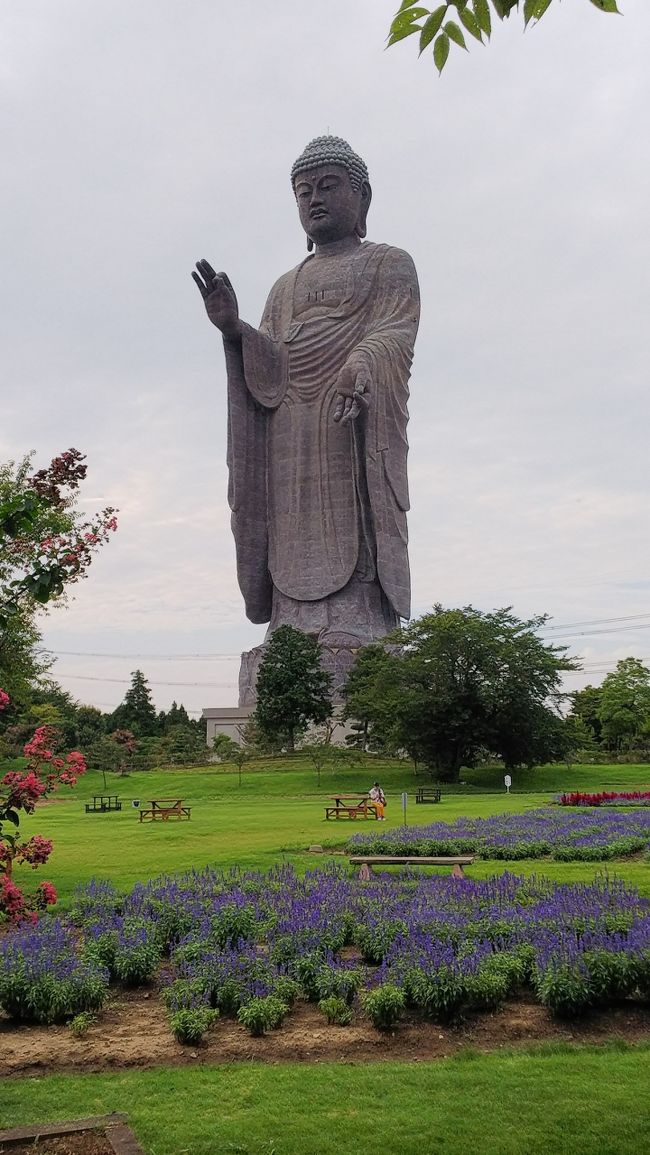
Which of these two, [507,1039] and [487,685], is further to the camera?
[487,685]

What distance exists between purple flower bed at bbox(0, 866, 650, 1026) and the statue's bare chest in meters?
34.7

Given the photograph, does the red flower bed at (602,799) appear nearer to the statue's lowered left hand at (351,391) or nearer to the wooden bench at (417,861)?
the wooden bench at (417,861)

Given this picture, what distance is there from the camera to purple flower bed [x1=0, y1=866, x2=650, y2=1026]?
6.17 metres

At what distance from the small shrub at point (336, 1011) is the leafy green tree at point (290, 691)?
27.8 m

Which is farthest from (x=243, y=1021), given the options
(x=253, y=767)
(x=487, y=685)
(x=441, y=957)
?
(x=253, y=767)

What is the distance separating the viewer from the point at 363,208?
4238cm

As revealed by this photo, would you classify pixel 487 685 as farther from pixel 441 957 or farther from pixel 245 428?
pixel 441 957

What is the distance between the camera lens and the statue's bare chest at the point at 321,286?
4100 centimetres

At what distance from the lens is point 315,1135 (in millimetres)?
4402

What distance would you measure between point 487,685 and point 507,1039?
75.4 ft

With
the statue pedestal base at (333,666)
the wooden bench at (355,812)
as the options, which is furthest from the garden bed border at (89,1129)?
the statue pedestal base at (333,666)

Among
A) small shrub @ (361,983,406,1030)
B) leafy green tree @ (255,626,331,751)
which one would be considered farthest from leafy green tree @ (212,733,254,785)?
small shrub @ (361,983,406,1030)

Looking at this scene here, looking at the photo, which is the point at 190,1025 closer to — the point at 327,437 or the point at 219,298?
the point at 219,298

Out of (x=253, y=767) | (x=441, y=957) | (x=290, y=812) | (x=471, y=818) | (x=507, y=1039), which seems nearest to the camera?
(x=507, y=1039)
